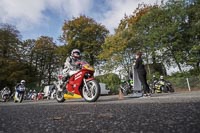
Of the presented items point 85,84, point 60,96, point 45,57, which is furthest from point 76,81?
point 45,57

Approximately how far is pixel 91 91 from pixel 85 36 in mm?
37093

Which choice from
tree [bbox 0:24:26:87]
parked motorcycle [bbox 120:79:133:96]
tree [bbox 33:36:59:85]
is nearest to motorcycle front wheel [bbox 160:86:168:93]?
parked motorcycle [bbox 120:79:133:96]

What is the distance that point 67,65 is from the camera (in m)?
10.7

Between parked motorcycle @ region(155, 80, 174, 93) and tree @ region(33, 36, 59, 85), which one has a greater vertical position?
tree @ region(33, 36, 59, 85)

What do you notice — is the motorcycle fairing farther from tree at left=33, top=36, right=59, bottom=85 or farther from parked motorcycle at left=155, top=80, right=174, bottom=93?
tree at left=33, top=36, right=59, bottom=85

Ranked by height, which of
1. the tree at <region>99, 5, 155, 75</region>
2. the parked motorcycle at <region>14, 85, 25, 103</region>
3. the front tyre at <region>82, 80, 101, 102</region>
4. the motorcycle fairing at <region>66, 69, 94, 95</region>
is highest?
the tree at <region>99, 5, 155, 75</region>

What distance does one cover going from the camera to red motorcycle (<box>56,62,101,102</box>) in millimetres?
9366

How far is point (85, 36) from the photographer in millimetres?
46188

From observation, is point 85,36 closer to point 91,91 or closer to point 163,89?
point 163,89

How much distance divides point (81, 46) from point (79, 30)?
114 inches

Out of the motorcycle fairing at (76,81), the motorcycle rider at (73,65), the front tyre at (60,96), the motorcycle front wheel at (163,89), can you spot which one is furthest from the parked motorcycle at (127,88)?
the motorcycle fairing at (76,81)

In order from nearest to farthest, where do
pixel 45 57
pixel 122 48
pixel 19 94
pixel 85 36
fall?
pixel 19 94 < pixel 122 48 < pixel 85 36 < pixel 45 57

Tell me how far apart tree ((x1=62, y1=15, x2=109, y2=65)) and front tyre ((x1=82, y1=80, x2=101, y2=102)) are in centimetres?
3418

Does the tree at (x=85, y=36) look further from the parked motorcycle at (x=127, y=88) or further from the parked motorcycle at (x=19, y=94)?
the parked motorcycle at (x=19, y=94)
